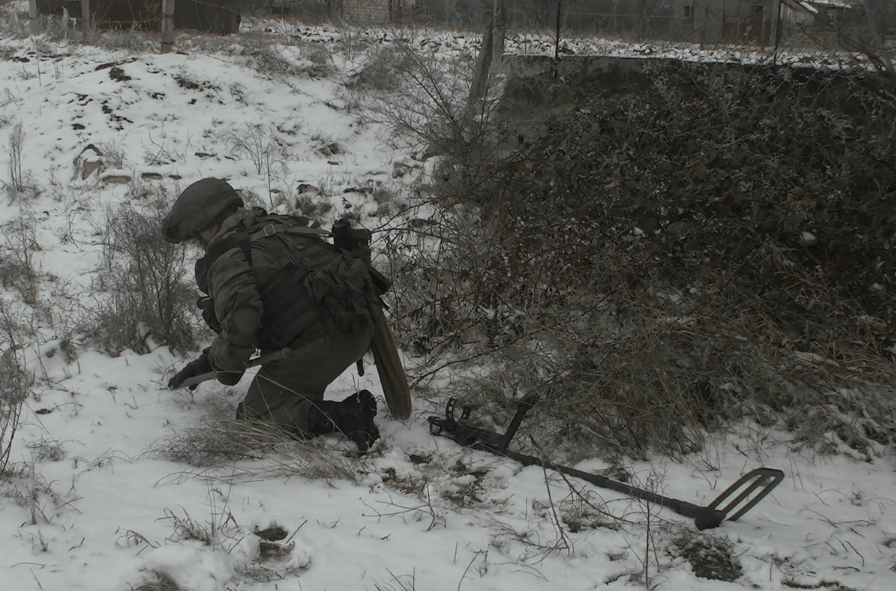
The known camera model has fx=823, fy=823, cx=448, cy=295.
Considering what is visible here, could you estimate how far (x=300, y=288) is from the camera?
3.83m

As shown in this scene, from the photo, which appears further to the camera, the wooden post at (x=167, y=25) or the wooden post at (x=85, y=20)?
the wooden post at (x=85, y=20)

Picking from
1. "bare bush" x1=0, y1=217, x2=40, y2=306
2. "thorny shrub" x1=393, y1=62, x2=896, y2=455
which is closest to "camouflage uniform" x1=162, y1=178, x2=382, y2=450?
"thorny shrub" x1=393, y1=62, x2=896, y2=455

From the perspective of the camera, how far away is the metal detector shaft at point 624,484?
3.10 metres

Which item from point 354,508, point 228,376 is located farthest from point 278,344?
point 354,508

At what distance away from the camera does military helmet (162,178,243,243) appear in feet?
12.7

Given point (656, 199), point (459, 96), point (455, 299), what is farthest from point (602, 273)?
point (459, 96)

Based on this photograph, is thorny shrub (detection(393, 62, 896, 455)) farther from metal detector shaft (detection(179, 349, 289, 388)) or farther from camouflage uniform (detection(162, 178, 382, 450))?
metal detector shaft (detection(179, 349, 289, 388))

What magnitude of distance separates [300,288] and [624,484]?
1.69 metres

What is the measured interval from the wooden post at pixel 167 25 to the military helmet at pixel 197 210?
325 inches

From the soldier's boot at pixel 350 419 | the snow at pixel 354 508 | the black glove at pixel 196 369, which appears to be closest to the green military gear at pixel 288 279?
the soldier's boot at pixel 350 419

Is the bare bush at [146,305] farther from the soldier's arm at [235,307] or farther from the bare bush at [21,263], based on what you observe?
the soldier's arm at [235,307]

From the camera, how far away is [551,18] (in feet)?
45.9

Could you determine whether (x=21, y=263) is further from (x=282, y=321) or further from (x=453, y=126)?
(x=453, y=126)

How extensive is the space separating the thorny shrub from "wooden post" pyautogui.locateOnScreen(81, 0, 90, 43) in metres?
8.59
